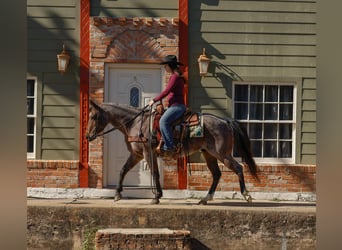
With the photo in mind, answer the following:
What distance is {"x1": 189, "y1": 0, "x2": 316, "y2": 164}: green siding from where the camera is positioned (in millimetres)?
9008

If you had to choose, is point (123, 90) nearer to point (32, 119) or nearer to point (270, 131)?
point (32, 119)

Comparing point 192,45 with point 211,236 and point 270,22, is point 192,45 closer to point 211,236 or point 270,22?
point 270,22

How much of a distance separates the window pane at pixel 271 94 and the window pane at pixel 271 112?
0.39 ft

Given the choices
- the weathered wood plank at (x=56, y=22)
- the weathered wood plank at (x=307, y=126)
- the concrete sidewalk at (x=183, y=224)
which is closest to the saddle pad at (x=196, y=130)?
the concrete sidewalk at (x=183, y=224)

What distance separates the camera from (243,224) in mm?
6820

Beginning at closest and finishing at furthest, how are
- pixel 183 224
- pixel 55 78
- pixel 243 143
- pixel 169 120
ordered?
pixel 183 224, pixel 169 120, pixel 243 143, pixel 55 78

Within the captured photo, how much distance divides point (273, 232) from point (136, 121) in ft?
9.22

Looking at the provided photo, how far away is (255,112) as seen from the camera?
362 inches

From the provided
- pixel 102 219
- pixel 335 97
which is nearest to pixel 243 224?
pixel 102 219

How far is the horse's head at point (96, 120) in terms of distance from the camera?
760 cm

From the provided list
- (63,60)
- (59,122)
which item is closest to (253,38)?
(63,60)

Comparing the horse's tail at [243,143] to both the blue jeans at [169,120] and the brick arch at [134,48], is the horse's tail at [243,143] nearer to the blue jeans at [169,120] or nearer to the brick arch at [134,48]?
the blue jeans at [169,120]

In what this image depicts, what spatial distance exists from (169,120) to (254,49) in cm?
283

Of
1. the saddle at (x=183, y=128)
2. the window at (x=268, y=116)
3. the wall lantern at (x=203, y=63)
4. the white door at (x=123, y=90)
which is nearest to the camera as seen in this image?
the saddle at (x=183, y=128)
